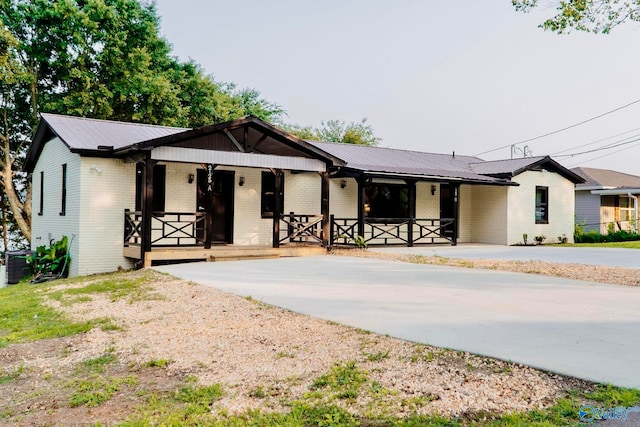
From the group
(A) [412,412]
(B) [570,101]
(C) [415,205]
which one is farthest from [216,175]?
(B) [570,101]

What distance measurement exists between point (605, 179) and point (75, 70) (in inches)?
1114

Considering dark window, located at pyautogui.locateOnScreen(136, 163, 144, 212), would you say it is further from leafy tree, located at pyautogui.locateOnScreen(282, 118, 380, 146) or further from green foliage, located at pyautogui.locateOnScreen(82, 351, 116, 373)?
leafy tree, located at pyautogui.locateOnScreen(282, 118, 380, 146)

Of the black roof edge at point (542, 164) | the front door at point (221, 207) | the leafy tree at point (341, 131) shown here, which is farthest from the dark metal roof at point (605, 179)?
the front door at point (221, 207)

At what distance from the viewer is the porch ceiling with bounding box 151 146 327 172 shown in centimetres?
1189

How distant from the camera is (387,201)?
60.6ft

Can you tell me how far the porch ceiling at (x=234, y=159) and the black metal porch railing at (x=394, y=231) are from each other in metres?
2.78

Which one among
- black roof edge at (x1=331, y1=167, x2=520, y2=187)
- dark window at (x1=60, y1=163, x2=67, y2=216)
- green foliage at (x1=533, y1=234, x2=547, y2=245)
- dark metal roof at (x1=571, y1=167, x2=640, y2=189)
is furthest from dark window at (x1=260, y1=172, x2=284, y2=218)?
dark metal roof at (x1=571, y1=167, x2=640, y2=189)

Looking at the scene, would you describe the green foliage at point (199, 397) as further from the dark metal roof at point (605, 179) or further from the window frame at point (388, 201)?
the dark metal roof at point (605, 179)

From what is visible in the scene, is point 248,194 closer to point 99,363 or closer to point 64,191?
point 64,191

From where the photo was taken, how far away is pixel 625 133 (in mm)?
35469

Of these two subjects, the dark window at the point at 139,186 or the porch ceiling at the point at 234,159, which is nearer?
the porch ceiling at the point at 234,159

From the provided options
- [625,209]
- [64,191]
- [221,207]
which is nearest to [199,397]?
[221,207]

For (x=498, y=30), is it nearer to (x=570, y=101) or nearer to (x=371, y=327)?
(x=570, y=101)

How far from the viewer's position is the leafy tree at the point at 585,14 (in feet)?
37.7
